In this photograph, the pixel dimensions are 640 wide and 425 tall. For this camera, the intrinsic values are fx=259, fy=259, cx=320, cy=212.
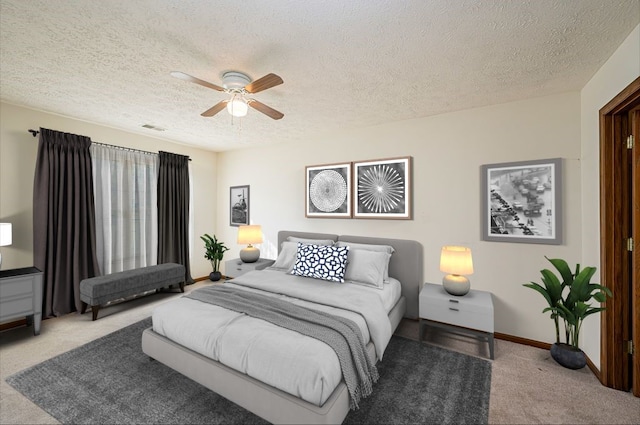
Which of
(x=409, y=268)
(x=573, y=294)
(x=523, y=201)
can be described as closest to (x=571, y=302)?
(x=573, y=294)

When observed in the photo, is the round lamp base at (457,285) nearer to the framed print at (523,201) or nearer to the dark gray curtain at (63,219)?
the framed print at (523,201)

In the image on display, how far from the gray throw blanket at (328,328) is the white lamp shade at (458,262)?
4.47 ft

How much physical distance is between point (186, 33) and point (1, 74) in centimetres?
208

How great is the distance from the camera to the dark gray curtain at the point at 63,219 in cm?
322

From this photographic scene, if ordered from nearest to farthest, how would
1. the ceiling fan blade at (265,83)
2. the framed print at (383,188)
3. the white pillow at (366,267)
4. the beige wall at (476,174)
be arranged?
the ceiling fan blade at (265,83) → the beige wall at (476,174) → the white pillow at (366,267) → the framed print at (383,188)

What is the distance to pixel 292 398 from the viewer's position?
155 centimetres

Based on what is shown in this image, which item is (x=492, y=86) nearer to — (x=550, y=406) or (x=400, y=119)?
(x=400, y=119)

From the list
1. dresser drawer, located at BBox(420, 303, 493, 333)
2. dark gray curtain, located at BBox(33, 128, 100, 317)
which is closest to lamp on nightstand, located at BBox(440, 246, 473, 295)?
dresser drawer, located at BBox(420, 303, 493, 333)

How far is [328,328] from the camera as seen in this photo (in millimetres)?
1903

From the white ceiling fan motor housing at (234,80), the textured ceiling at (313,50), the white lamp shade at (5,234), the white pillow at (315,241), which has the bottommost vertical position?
the white pillow at (315,241)

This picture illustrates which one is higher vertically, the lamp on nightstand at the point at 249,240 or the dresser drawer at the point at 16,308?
the lamp on nightstand at the point at 249,240

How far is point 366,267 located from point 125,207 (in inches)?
152

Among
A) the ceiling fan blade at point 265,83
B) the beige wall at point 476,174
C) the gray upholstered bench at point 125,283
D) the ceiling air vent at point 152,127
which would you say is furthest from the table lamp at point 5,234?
the beige wall at point 476,174

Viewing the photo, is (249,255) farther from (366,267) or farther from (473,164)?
(473,164)
